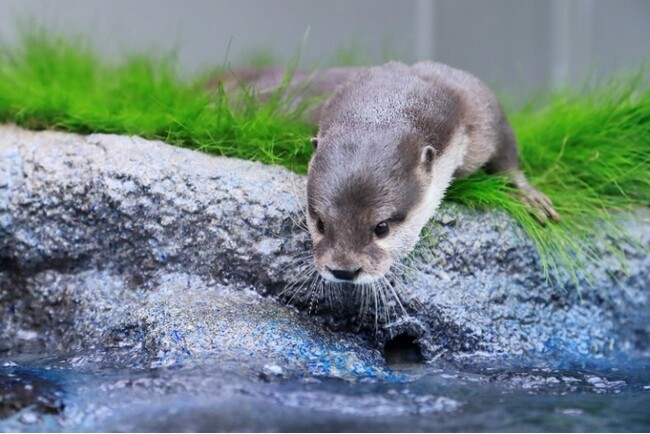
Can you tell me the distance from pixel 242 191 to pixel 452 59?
133 inches

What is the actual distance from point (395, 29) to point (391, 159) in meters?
3.38

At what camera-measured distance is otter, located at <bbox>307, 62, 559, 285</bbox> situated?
8.57ft

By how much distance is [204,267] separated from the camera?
289cm

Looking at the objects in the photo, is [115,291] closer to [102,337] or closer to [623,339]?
[102,337]

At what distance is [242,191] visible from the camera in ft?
9.64

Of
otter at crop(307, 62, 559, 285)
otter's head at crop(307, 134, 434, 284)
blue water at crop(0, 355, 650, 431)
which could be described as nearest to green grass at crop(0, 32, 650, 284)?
otter at crop(307, 62, 559, 285)

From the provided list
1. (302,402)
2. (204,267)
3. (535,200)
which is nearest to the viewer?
(302,402)

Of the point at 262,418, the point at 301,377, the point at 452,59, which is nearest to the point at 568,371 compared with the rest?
the point at 301,377

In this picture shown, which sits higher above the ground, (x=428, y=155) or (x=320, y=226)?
(x=428, y=155)

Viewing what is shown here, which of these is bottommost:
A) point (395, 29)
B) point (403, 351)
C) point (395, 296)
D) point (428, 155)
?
point (403, 351)

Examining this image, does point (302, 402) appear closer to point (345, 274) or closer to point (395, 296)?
point (345, 274)

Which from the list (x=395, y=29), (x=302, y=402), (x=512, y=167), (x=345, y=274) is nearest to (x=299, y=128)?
(x=512, y=167)

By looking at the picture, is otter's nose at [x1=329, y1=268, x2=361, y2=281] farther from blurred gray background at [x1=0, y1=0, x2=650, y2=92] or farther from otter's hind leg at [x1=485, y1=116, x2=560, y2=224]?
blurred gray background at [x1=0, y1=0, x2=650, y2=92]

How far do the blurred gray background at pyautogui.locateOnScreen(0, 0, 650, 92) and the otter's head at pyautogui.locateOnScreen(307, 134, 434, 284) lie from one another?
2210 mm
